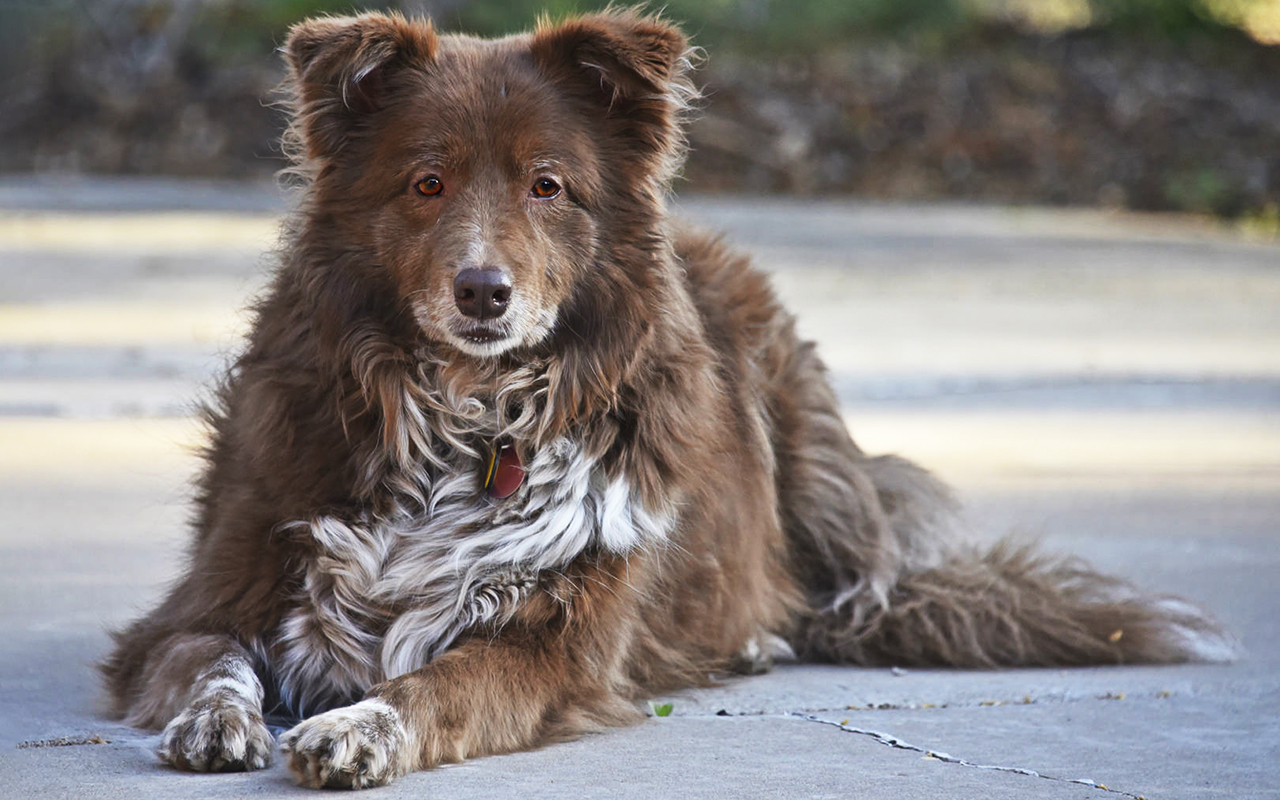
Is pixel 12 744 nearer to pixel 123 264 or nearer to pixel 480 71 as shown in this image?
pixel 480 71

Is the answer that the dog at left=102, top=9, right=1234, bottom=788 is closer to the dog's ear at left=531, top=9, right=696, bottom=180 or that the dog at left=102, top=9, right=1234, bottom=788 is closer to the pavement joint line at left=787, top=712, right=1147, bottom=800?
the dog's ear at left=531, top=9, right=696, bottom=180

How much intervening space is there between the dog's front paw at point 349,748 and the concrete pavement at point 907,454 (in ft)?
0.35

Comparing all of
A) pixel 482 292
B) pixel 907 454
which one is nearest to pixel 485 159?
pixel 482 292

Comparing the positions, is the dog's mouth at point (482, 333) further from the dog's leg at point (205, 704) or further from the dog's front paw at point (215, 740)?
the dog's front paw at point (215, 740)

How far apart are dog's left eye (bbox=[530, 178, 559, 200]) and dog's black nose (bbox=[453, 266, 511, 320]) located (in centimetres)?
32

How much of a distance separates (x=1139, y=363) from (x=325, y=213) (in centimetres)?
832

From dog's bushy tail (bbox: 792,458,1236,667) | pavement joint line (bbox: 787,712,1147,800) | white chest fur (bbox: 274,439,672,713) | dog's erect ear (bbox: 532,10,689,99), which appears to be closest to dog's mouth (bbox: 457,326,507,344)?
white chest fur (bbox: 274,439,672,713)

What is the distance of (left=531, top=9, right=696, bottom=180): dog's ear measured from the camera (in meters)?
4.62

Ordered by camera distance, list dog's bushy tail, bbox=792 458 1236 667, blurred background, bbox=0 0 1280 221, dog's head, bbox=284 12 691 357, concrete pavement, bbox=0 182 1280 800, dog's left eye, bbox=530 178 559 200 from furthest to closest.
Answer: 1. blurred background, bbox=0 0 1280 221
2. dog's bushy tail, bbox=792 458 1236 667
3. dog's left eye, bbox=530 178 559 200
4. dog's head, bbox=284 12 691 357
5. concrete pavement, bbox=0 182 1280 800

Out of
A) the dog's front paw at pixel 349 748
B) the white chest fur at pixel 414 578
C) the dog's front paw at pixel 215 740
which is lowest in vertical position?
the dog's front paw at pixel 215 740

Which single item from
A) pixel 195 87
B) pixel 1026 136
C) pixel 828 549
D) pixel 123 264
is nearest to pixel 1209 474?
pixel 828 549

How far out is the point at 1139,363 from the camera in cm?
1162

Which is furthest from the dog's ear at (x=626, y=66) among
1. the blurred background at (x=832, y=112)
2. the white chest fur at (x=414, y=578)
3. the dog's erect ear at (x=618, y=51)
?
the blurred background at (x=832, y=112)

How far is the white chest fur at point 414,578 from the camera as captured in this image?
4.37 m
